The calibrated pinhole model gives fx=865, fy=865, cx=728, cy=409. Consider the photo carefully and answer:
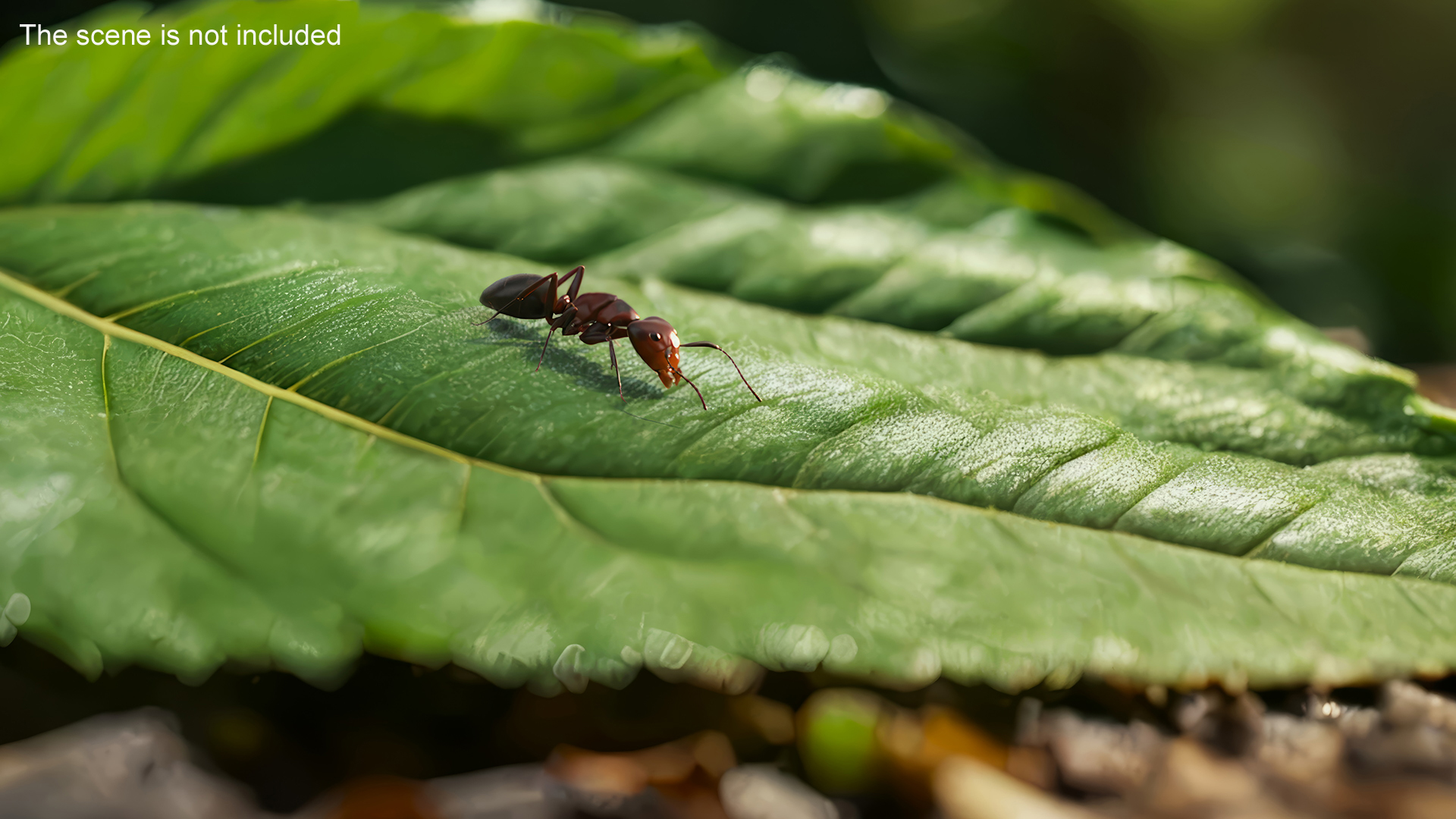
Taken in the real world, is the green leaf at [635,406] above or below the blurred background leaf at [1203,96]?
below

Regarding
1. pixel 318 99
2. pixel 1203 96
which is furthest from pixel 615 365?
pixel 1203 96

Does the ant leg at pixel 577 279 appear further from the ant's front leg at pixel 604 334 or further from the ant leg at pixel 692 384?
the ant leg at pixel 692 384

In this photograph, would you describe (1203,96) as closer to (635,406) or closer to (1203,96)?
(1203,96)

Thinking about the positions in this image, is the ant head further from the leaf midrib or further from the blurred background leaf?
the blurred background leaf

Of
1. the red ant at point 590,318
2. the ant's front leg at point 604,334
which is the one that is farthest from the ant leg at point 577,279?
the ant's front leg at point 604,334

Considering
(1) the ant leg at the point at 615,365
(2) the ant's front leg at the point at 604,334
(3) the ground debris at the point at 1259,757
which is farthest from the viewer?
(2) the ant's front leg at the point at 604,334

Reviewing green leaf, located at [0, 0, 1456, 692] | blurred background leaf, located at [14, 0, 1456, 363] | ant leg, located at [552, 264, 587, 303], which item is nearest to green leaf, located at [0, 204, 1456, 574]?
green leaf, located at [0, 0, 1456, 692]
